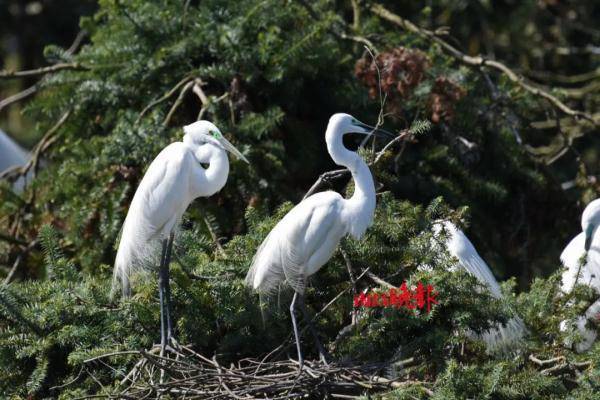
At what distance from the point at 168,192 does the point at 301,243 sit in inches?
22.3

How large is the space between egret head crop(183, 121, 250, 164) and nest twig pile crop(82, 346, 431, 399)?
0.85 m

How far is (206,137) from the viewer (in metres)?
4.20

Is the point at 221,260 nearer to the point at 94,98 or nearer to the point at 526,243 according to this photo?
the point at 94,98

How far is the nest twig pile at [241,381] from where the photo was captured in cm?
362

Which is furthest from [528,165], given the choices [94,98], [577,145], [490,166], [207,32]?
[94,98]

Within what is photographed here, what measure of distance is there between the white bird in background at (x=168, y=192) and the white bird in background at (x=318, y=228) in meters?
0.36

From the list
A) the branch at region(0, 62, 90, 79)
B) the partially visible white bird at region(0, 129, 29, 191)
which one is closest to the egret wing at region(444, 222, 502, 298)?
the branch at region(0, 62, 90, 79)

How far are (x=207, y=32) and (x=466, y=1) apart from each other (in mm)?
2604

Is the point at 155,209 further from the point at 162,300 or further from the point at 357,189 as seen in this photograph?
the point at 357,189

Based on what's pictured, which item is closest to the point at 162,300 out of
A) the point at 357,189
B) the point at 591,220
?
the point at 357,189

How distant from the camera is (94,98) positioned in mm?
5457

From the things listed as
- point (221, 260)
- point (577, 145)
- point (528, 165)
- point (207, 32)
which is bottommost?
point (577, 145)

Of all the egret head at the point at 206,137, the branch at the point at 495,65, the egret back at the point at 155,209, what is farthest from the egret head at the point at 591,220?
the egret back at the point at 155,209

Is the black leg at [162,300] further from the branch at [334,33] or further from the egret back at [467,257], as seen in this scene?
the branch at [334,33]
